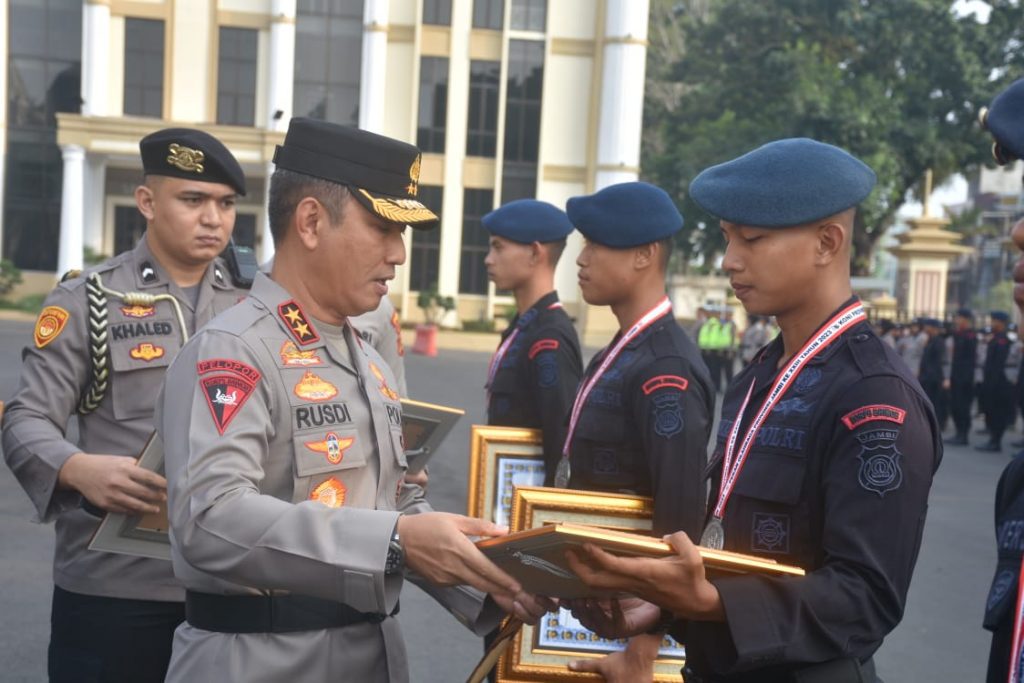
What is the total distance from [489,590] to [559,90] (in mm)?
32422

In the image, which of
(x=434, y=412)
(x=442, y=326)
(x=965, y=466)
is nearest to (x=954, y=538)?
(x=965, y=466)

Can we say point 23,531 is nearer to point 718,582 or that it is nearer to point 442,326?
point 718,582

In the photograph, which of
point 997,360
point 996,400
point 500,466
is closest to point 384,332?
point 500,466

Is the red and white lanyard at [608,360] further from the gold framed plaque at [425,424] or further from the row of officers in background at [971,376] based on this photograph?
the row of officers in background at [971,376]

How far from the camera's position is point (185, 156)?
11.7ft

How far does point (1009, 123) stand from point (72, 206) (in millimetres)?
31298

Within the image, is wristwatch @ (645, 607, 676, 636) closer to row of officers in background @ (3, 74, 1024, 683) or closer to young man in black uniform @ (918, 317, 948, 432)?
row of officers in background @ (3, 74, 1024, 683)

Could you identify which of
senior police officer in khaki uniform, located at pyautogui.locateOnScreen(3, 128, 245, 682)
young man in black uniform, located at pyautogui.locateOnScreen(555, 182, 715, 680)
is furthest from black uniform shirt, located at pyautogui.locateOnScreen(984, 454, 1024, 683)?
senior police officer in khaki uniform, located at pyautogui.locateOnScreen(3, 128, 245, 682)

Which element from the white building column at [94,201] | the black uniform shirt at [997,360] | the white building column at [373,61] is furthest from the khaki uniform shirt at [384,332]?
the white building column at [94,201]

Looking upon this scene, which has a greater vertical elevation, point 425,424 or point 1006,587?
point 1006,587

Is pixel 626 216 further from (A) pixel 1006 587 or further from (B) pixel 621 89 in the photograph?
(B) pixel 621 89

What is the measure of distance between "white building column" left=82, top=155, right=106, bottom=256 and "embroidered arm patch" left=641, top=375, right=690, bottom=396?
31.1 meters

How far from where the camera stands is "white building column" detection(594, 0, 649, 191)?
32.1 meters

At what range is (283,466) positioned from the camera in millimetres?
2314
